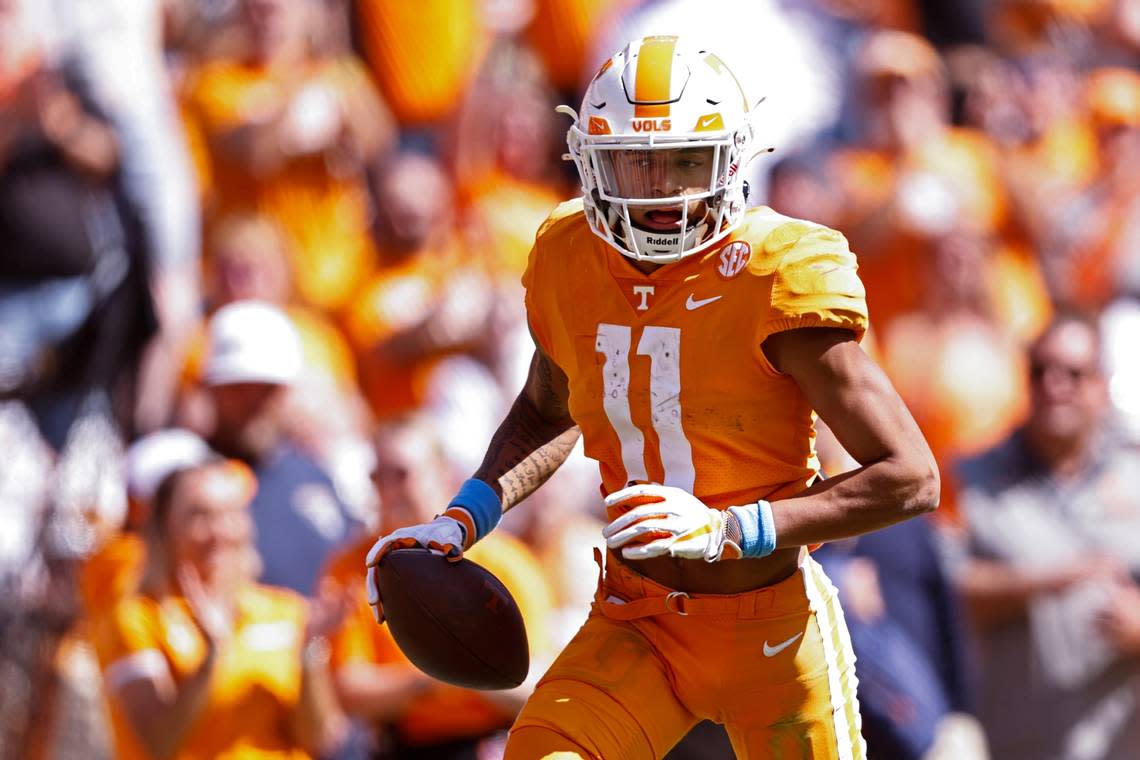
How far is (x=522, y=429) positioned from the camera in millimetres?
4164

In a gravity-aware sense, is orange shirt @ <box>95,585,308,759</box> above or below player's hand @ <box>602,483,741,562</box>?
below

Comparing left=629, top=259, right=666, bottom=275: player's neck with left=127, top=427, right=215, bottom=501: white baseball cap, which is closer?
left=629, top=259, right=666, bottom=275: player's neck

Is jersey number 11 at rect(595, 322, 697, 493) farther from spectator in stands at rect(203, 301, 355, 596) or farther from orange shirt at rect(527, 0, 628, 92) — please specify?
orange shirt at rect(527, 0, 628, 92)

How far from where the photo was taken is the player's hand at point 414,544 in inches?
150

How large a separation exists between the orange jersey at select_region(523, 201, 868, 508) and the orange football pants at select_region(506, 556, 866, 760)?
231mm

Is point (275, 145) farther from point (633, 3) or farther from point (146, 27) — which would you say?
point (633, 3)

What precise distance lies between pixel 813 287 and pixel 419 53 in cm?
476

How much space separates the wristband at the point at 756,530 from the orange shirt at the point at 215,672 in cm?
210

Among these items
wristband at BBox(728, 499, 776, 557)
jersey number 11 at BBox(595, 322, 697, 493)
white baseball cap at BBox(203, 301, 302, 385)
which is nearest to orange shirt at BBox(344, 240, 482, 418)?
white baseball cap at BBox(203, 301, 302, 385)

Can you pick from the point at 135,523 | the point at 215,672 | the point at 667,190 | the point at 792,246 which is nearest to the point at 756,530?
the point at 792,246

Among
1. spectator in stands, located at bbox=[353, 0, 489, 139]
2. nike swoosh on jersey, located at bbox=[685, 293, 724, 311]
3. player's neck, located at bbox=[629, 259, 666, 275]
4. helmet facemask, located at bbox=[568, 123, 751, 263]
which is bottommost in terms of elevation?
spectator in stands, located at bbox=[353, 0, 489, 139]

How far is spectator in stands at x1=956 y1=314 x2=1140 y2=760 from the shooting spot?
6.14 metres

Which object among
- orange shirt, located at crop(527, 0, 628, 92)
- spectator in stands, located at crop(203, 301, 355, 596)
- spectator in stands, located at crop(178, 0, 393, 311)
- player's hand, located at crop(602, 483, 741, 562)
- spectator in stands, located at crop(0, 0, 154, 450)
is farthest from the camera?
orange shirt, located at crop(527, 0, 628, 92)

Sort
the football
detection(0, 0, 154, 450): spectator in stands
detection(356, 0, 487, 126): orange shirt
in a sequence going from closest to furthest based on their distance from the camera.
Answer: the football
detection(0, 0, 154, 450): spectator in stands
detection(356, 0, 487, 126): orange shirt
